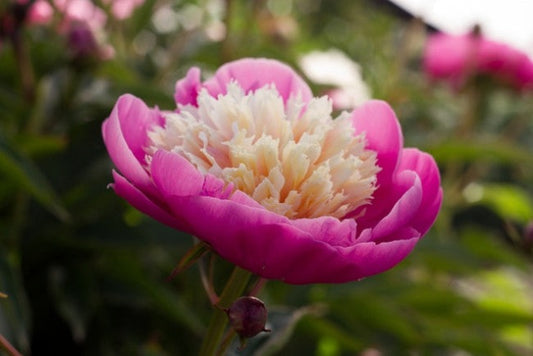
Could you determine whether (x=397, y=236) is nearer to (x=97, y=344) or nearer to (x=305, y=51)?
(x=97, y=344)

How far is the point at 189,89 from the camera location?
14.2 inches

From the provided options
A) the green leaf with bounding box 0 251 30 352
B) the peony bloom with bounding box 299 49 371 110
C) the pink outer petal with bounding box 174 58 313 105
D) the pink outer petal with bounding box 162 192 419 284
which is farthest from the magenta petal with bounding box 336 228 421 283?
the peony bloom with bounding box 299 49 371 110

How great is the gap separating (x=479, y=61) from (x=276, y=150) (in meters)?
0.96

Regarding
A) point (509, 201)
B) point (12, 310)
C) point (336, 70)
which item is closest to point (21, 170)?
point (12, 310)

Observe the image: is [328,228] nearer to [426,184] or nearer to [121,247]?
[426,184]

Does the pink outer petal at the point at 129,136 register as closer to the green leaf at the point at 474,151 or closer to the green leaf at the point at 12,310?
the green leaf at the point at 12,310

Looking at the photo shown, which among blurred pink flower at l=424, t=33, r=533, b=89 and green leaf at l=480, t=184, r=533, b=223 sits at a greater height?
blurred pink flower at l=424, t=33, r=533, b=89

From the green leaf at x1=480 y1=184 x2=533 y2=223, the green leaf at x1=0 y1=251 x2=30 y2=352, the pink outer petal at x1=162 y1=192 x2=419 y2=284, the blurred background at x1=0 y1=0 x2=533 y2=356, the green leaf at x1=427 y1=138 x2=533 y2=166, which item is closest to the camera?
the pink outer petal at x1=162 y1=192 x2=419 y2=284

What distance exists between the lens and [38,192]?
0.46 meters

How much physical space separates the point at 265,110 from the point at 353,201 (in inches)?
2.0

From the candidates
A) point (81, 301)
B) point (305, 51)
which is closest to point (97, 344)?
point (81, 301)

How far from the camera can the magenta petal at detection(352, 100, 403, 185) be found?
1.12 feet

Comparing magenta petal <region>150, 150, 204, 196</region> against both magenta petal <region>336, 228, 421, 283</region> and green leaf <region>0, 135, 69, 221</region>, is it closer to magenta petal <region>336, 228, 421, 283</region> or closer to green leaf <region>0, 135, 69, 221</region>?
magenta petal <region>336, 228, 421, 283</region>

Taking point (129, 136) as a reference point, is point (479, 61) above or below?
below
